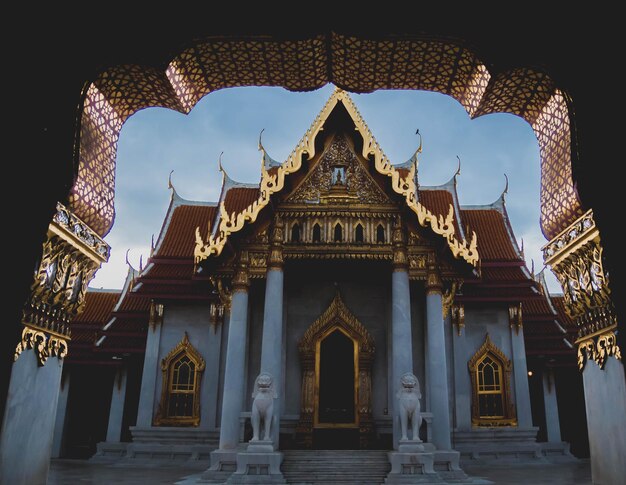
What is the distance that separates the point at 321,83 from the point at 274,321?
5.16 meters

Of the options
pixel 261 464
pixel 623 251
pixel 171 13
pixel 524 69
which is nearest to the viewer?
pixel 623 251

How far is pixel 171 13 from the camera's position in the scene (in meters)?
5.31

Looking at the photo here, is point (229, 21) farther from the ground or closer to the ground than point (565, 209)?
farther from the ground

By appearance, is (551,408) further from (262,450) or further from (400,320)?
(262,450)

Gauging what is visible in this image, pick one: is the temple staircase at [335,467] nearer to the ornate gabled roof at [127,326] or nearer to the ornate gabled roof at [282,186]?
the ornate gabled roof at [282,186]

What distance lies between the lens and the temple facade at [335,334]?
10781 millimetres

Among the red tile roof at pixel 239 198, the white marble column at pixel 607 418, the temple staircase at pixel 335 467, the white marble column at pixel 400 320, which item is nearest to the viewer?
the white marble column at pixel 607 418

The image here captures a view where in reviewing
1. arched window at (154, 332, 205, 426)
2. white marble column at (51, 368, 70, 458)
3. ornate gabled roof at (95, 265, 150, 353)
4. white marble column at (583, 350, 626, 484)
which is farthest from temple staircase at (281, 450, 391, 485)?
white marble column at (51, 368, 70, 458)

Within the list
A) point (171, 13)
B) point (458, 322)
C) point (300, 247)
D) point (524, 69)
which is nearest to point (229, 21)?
point (171, 13)

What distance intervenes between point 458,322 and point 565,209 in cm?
914

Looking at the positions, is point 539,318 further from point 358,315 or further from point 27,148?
point 27,148

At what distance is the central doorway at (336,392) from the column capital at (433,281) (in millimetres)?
2268

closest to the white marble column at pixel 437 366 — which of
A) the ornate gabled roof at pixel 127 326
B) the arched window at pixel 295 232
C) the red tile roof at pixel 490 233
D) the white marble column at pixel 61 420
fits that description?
the arched window at pixel 295 232

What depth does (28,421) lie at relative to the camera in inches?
237
